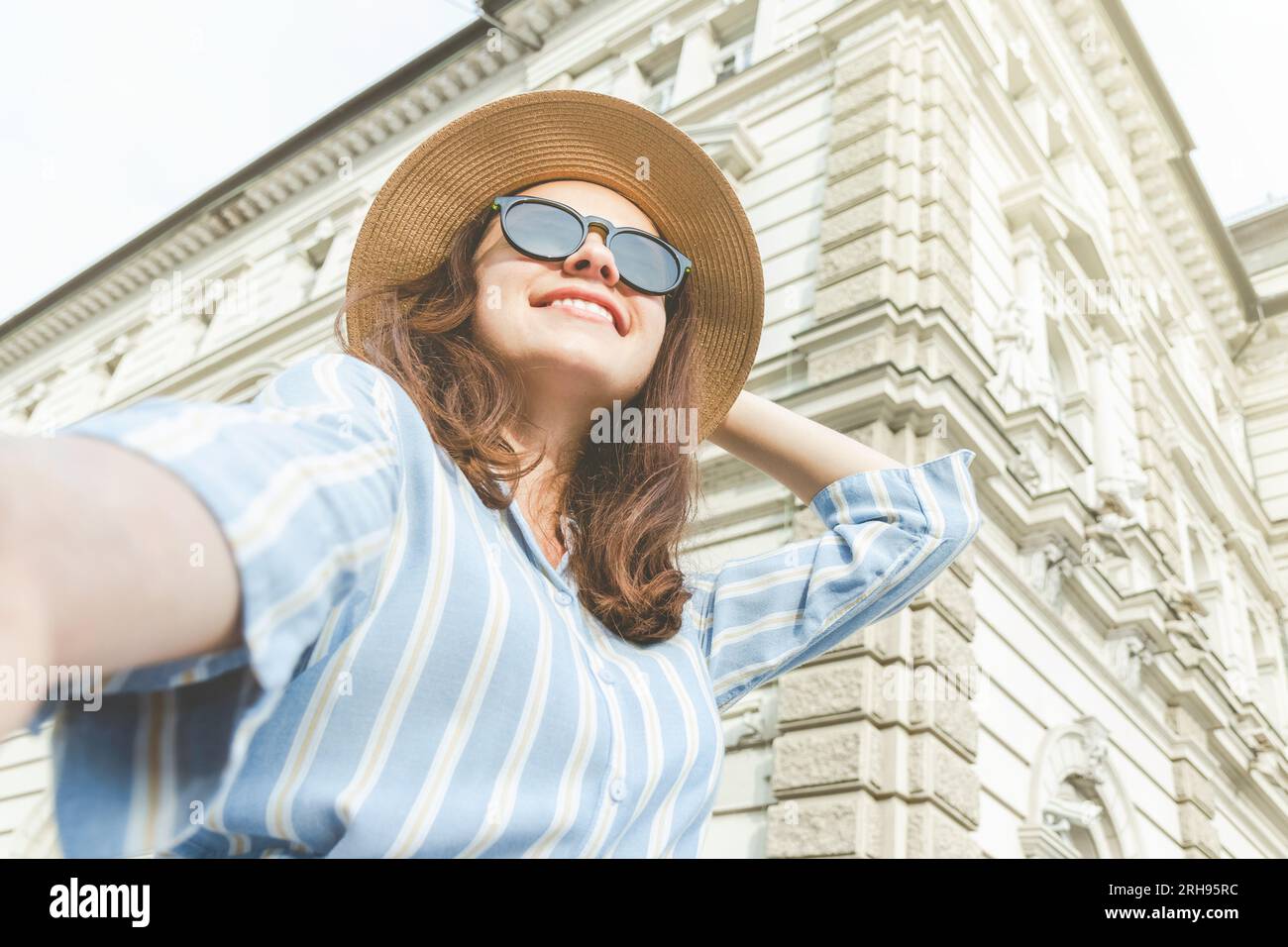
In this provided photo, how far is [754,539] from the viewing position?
6.45 meters

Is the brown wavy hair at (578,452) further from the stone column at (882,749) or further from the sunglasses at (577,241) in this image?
the stone column at (882,749)

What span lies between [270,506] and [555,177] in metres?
1.26

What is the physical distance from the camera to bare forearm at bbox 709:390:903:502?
1936mm

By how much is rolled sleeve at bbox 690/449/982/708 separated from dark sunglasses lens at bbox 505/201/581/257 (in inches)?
26.0

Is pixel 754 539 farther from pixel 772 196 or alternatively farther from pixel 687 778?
pixel 687 778

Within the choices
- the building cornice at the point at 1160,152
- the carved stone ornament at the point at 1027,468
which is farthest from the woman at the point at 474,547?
the building cornice at the point at 1160,152

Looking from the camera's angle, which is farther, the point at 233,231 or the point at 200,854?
the point at 233,231

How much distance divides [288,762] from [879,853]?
461 centimetres

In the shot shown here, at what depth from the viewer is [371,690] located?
980 millimetres

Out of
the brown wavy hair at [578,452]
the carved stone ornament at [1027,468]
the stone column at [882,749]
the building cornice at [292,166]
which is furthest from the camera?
the building cornice at [292,166]

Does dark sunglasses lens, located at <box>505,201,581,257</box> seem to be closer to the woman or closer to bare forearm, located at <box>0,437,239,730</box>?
the woman

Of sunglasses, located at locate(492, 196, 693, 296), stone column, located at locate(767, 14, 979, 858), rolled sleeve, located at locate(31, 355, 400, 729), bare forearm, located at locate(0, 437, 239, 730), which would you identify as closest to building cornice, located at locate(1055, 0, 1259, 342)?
stone column, located at locate(767, 14, 979, 858)

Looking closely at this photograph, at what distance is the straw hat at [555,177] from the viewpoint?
6.00 feet

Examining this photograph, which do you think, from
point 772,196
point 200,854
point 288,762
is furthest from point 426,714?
point 772,196
